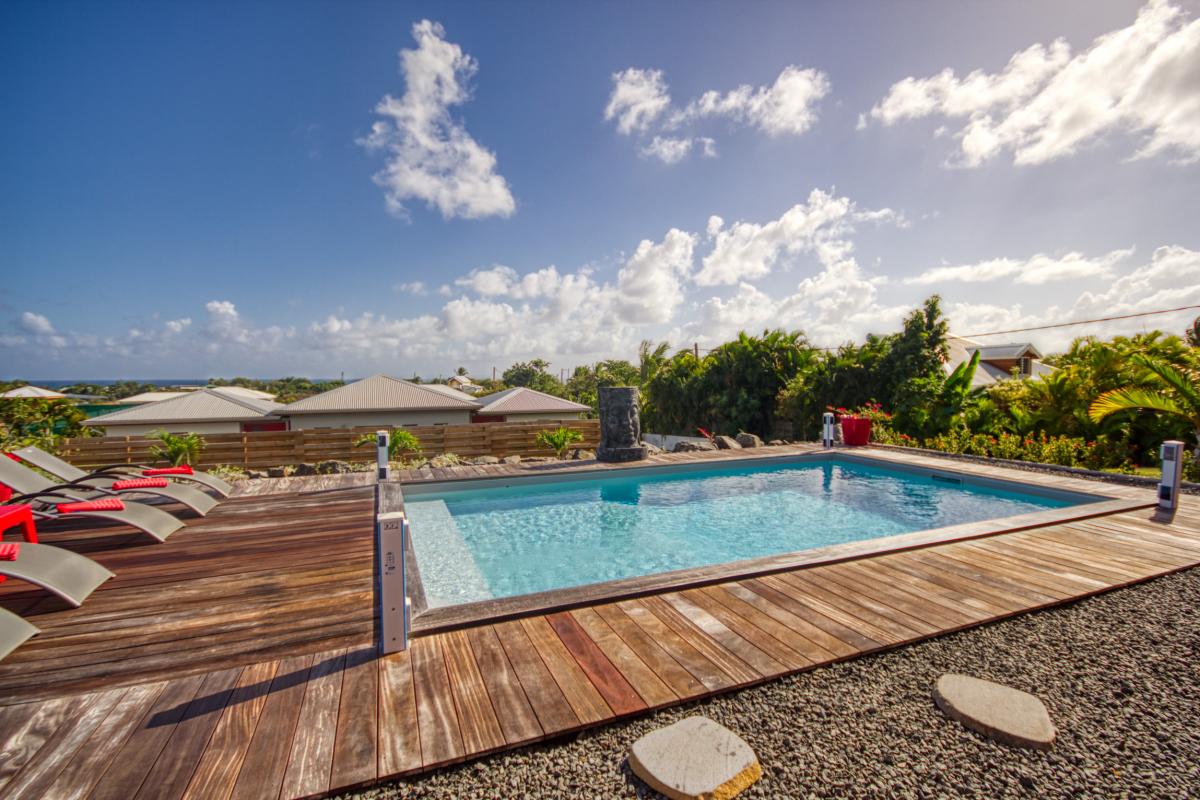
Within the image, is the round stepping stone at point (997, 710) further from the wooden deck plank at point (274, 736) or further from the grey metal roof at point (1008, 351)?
the grey metal roof at point (1008, 351)

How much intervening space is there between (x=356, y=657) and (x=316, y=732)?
2.12 feet

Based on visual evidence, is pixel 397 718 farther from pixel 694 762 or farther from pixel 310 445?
pixel 310 445

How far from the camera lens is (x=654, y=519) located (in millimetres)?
7773

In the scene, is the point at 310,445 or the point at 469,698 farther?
the point at 310,445

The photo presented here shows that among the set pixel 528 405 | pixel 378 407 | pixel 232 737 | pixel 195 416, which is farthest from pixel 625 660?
pixel 195 416

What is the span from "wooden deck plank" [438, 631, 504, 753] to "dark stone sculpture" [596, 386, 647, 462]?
7397 millimetres

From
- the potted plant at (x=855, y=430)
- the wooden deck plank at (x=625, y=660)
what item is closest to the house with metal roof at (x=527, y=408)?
the potted plant at (x=855, y=430)

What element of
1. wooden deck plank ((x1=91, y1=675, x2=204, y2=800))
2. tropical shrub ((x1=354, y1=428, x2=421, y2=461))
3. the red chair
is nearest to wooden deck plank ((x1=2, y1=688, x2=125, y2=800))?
wooden deck plank ((x1=91, y1=675, x2=204, y2=800))

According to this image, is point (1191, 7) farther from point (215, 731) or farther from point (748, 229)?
point (215, 731)

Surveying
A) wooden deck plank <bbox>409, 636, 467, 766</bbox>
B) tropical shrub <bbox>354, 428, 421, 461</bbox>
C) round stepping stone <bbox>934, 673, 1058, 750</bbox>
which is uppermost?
tropical shrub <bbox>354, 428, 421, 461</bbox>

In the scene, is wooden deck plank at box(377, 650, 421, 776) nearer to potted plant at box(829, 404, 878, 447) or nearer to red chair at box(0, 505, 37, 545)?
red chair at box(0, 505, 37, 545)

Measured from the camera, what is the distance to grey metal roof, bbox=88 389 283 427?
79.9 feet

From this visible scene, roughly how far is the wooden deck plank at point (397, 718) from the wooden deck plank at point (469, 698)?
0.19 meters

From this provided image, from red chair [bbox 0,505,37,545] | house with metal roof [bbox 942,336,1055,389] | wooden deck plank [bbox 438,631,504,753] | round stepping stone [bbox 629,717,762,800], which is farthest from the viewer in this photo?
house with metal roof [bbox 942,336,1055,389]
